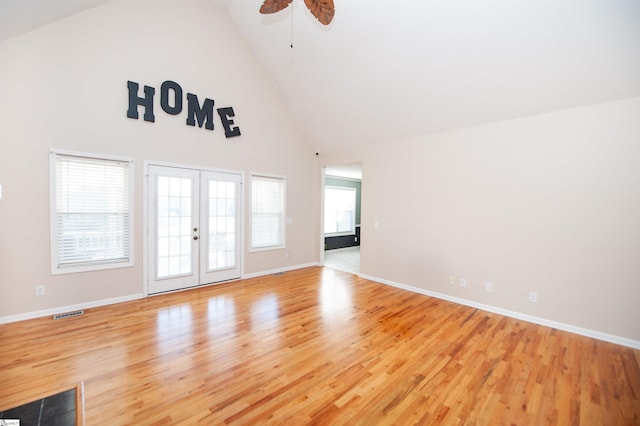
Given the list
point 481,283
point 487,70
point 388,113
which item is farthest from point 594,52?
point 481,283

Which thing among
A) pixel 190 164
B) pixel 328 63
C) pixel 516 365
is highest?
pixel 328 63

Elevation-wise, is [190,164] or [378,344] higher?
[190,164]

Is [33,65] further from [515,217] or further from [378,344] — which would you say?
[515,217]

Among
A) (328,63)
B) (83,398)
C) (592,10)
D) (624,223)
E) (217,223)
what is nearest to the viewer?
(83,398)

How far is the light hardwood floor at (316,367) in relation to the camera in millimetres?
1856

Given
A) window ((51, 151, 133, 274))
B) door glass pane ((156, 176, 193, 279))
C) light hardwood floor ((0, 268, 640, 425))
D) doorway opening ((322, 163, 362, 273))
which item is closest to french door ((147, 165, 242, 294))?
door glass pane ((156, 176, 193, 279))

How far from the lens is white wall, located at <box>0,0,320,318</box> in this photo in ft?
10.3

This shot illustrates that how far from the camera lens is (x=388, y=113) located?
4.45 metres

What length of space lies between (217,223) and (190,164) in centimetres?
116

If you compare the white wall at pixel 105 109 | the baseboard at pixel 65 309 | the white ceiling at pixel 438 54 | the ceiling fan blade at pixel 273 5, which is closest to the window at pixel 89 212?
the white wall at pixel 105 109

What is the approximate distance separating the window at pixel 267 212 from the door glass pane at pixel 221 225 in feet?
1.46

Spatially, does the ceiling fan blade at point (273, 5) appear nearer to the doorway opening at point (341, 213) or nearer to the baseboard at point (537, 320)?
the baseboard at point (537, 320)

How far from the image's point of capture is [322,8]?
2186mm

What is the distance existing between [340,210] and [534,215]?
6178 millimetres
